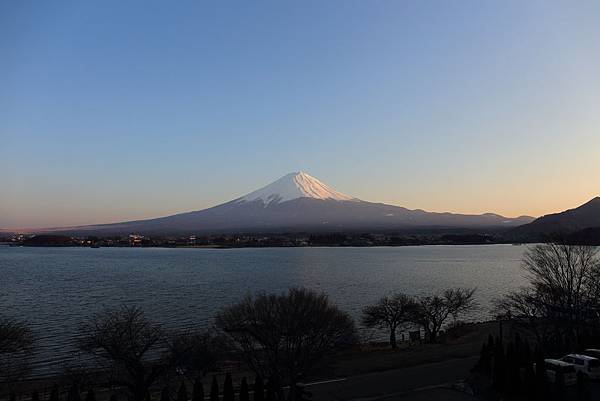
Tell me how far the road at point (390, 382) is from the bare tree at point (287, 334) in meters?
0.79

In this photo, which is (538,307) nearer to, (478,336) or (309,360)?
(478,336)

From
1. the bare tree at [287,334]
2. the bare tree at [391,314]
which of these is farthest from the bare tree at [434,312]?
the bare tree at [287,334]

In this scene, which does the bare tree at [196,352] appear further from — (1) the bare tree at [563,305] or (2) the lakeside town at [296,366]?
(1) the bare tree at [563,305]

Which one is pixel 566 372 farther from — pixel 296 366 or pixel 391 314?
pixel 391 314

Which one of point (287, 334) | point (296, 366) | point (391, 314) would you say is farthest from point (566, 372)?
point (391, 314)

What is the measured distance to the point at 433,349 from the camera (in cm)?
1609

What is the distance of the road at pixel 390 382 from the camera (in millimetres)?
10531

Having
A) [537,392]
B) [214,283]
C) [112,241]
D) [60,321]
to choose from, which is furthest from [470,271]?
[112,241]

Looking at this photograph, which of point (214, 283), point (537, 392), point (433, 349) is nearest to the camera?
point (537, 392)

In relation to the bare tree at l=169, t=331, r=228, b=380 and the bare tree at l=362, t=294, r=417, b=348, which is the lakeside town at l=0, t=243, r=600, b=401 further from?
the bare tree at l=362, t=294, r=417, b=348

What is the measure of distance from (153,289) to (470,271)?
98.9ft

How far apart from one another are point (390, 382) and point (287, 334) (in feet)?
9.35

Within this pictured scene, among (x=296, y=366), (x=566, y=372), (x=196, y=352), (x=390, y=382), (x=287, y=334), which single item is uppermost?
(x=287, y=334)

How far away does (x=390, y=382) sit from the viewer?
11.6 metres
